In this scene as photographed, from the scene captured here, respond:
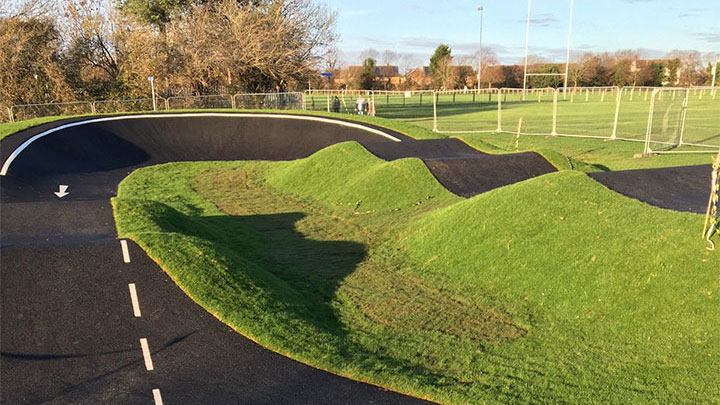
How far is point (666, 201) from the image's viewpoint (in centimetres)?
1192

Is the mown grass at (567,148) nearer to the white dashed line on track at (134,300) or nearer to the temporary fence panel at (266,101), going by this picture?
the temporary fence panel at (266,101)

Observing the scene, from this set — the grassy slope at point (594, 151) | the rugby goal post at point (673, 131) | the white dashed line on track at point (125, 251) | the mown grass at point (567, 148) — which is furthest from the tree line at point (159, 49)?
the white dashed line on track at point (125, 251)

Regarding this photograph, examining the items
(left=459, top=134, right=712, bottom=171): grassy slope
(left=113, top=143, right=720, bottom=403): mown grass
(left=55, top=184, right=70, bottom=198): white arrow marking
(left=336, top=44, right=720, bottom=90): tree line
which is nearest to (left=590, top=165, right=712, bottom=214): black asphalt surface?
(left=113, top=143, right=720, bottom=403): mown grass

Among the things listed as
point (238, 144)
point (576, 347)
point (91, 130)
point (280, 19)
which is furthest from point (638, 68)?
point (576, 347)

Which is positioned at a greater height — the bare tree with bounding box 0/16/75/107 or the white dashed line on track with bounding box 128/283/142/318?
the bare tree with bounding box 0/16/75/107

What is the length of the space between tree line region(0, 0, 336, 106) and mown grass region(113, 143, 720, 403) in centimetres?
2873

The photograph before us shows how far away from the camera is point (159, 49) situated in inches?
1476

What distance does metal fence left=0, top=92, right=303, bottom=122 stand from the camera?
104ft

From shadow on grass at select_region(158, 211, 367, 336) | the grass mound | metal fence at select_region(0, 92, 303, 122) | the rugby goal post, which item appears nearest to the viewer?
shadow on grass at select_region(158, 211, 367, 336)

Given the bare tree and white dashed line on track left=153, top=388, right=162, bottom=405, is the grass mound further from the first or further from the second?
the bare tree

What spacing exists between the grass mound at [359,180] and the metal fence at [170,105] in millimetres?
16803

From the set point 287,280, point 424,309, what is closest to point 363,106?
point 287,280

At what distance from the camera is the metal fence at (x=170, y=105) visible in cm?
3156

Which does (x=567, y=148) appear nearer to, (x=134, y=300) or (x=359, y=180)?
(x=359, y=180)
